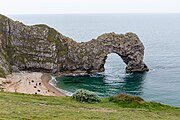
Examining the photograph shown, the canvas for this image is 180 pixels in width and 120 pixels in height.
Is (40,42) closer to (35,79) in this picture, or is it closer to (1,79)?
(35,79)

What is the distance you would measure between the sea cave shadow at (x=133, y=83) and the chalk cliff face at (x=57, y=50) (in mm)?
7505

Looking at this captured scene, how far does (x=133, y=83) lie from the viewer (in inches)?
4272

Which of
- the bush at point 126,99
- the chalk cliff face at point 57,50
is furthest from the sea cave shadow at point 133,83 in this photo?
the bush at point 126,99

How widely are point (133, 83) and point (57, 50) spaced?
3642 centimetres

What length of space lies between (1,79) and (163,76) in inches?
2327

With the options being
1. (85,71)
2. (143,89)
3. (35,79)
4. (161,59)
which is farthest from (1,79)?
(161,59)

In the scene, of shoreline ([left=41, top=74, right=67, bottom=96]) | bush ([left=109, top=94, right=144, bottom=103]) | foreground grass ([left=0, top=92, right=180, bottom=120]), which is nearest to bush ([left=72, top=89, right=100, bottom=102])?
foreground grass ([left=0, top=92, right=180, bottom=120])

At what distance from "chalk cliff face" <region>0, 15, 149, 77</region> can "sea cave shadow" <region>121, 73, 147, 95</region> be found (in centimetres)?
750

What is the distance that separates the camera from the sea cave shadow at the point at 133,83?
3881 inches

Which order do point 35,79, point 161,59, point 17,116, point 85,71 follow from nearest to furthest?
point 17,116
point 35,79
point 85,71
point 161,59

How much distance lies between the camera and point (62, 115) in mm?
33188

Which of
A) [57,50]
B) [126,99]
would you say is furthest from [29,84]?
[126,99]

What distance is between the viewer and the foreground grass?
32375mm

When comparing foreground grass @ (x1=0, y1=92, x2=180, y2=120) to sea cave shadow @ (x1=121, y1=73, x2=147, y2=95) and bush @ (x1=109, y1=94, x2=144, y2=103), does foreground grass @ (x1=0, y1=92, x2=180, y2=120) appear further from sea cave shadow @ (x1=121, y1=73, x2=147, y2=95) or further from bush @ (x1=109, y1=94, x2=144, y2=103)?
sea cave shadow @ (x1=121, y1=73, x2=147, y2=95)
